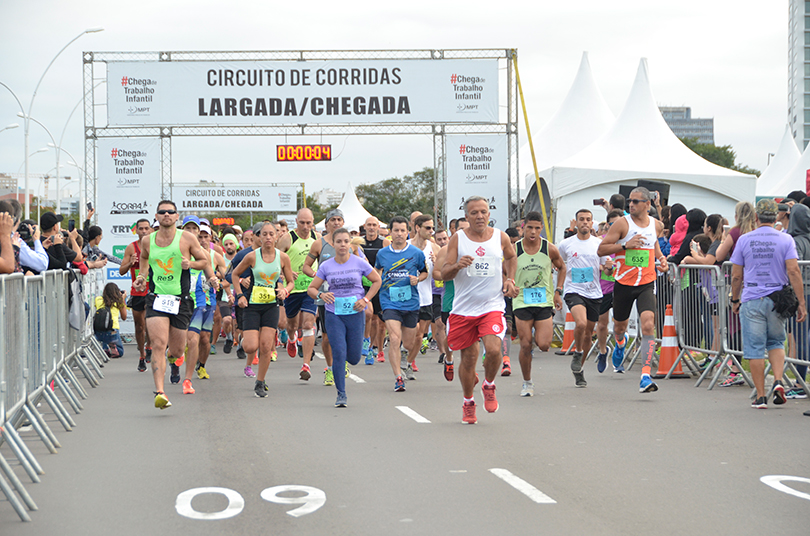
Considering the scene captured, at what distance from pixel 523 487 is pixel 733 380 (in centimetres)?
678

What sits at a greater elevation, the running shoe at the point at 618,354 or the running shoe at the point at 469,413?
the running shoe at the point at 618,354

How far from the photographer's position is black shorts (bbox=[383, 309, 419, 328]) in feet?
41.0

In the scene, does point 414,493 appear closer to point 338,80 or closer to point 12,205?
point 12,205

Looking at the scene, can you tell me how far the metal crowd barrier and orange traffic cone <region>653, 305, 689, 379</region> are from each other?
7426mm

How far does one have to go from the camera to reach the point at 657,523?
214 inches

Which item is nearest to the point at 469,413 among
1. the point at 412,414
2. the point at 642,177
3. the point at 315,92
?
the point at 412,414

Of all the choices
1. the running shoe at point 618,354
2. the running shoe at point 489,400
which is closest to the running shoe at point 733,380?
the running shoe at point 618,354

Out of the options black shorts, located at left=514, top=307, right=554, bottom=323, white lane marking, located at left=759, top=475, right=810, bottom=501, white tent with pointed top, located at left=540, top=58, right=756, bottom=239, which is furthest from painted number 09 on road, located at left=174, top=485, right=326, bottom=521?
white tent with pointed top, located at left=540, top=58, right=756, bottom=239

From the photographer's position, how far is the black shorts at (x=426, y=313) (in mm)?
15078

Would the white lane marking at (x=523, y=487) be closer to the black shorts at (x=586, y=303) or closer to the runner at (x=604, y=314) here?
the black shorts at (x=586, y=303)

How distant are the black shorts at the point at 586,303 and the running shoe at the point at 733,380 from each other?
1.73 metres

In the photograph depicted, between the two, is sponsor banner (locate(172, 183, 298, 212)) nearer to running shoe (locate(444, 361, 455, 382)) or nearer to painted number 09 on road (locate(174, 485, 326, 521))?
running shoe (locate(444, 361, 455, 382))

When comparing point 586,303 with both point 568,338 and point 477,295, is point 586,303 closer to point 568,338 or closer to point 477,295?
point 477,295

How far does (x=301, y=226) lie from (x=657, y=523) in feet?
30.8
